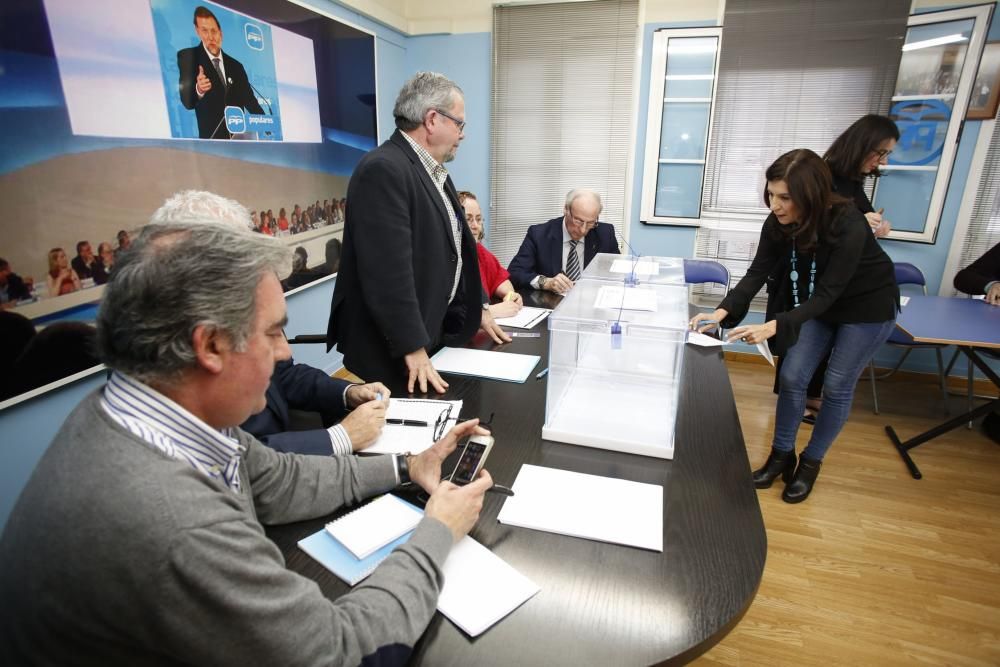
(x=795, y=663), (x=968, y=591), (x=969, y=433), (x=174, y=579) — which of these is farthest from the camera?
(x=969, y=433)

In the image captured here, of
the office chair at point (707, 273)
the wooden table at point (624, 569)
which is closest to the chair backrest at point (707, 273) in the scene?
the office chair at point (707, 273)

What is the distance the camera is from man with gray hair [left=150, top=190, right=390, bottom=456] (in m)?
1.21

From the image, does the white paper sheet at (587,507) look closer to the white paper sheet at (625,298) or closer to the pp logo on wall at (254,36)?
the white paper sheet at (625,298)

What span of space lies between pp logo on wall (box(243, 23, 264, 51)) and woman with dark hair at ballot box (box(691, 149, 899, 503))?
2562 mm

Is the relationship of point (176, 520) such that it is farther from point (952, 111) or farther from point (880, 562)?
point (952, 111)

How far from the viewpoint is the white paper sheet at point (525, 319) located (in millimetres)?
2231

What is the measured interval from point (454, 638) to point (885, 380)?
4.24 meters

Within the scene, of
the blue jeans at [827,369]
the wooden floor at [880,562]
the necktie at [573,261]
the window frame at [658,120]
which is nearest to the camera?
the wooden floor at [880,562]

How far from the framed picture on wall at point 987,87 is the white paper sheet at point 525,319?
3261mm

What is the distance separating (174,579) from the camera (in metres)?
0.59

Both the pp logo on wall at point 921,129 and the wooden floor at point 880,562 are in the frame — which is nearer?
the wooden floor at point 880,562

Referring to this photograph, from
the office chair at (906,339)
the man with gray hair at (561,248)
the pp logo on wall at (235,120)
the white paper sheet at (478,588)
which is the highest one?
the pp logo on wall at (235,120)

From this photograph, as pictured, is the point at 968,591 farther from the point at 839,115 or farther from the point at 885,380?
the point at 839,115

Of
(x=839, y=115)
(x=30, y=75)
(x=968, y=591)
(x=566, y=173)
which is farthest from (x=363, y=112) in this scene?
(x=968, y=591)
